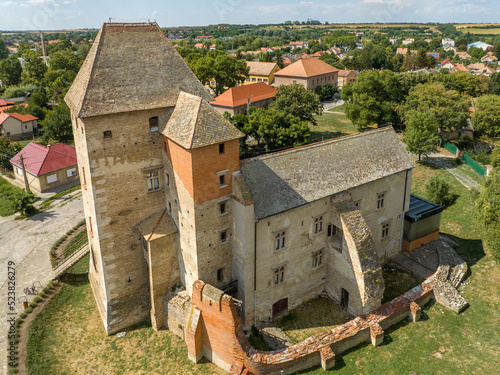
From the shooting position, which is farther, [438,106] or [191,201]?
[438,106]

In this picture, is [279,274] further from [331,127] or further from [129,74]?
[331,127]

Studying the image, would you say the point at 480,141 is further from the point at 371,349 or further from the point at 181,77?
the point at 181,77

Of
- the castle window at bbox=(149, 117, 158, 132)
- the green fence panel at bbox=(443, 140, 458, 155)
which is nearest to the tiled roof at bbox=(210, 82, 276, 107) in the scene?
the green fence panel at bbox=(443, 140, 458, 155)

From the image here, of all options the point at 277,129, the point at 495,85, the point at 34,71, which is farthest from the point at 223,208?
the point at 34,71

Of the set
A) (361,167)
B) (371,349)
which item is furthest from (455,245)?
(371,349)

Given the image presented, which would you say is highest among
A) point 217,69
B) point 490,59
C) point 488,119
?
point 217,69

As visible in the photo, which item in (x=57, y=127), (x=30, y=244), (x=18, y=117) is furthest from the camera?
(x=18, y=117)
